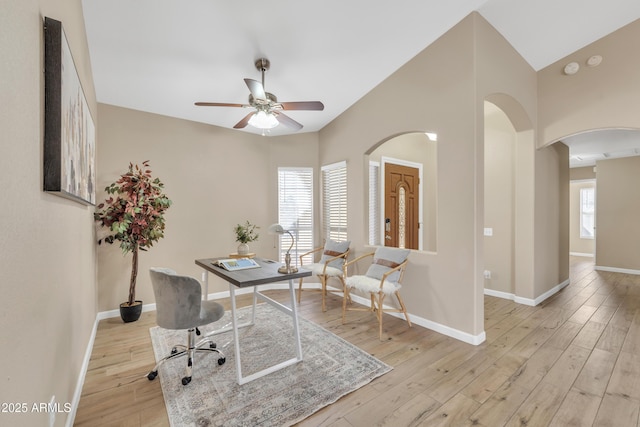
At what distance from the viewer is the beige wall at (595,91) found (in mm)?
3293

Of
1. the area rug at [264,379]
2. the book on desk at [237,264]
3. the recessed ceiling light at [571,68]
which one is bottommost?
the area rug at [264,379]

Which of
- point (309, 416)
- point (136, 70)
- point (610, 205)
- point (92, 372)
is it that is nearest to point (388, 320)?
point (309, 416)

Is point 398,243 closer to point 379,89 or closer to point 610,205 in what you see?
point 379,89

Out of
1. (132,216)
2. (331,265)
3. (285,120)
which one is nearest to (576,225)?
(331,265)

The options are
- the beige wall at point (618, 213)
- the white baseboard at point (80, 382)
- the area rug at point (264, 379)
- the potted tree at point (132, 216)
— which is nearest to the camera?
the white baseboard at point (80, 382)

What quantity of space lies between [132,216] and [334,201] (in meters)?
2.94

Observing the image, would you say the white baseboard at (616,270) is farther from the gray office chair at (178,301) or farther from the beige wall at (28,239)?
the beige wall at (28,239)

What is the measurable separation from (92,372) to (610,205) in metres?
9.47

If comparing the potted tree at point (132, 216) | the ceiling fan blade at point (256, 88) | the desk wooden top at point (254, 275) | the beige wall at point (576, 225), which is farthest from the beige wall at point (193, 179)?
the beige wall at point (576, 225)

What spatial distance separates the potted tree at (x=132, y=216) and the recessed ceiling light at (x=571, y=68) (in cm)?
549

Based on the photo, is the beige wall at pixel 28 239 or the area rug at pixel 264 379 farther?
the area rug at pixel 264 379

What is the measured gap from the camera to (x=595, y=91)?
354 centimetres

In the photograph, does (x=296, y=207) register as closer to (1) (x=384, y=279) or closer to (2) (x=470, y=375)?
Answer: (1) (x=384, y=279)

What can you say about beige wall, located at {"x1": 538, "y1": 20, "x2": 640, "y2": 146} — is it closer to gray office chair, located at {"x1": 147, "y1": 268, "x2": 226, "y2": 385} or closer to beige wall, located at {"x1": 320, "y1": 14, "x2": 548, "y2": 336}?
beige wall, located at {"x1": 320, "y1": 14, "x2": 548, "y2": 336}
